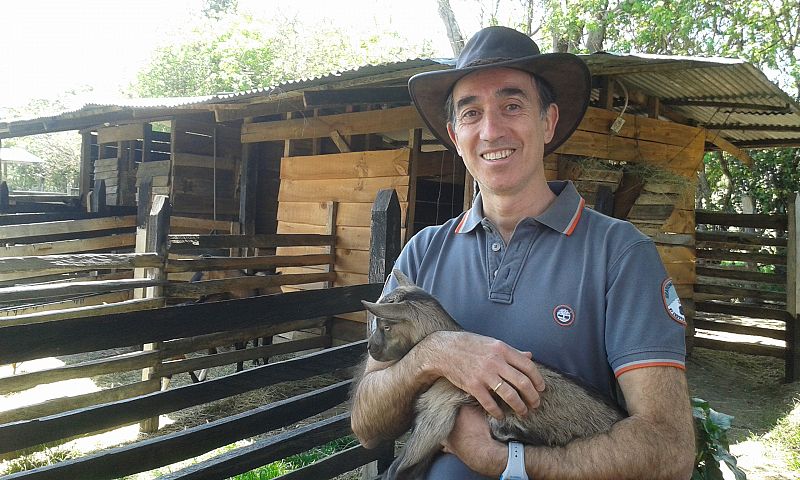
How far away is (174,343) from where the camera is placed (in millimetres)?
6344

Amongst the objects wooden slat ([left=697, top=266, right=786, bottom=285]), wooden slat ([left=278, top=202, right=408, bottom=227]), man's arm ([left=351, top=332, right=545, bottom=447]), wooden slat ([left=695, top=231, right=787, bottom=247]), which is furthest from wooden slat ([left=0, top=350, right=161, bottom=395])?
wooden slat ([left=695, top=231, right=787, bottom=247])

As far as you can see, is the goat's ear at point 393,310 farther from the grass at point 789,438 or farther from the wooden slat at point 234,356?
Answer: the grass at point 789,438

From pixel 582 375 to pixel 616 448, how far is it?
0.31 meters

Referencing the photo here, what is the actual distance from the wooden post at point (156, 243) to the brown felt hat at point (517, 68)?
14.0 feet

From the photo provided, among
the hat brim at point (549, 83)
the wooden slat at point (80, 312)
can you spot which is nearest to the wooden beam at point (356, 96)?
the wooden slat at point (80, 312)

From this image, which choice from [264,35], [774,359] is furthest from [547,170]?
[264,35]

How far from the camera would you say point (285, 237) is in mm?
7613

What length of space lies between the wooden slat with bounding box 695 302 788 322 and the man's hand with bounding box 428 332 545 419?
355 inches

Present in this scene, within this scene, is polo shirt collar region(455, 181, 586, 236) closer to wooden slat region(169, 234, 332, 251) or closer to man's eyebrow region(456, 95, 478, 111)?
man's eyebrow region(456, 95, 478, 111)

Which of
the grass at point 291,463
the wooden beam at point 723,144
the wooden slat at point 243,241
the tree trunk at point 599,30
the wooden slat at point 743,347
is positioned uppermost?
the tree trunk at point 599,30

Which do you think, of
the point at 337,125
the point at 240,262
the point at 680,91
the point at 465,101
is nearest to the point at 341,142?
the point at 337,125

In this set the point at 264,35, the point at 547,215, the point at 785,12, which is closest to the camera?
the point at 547,215

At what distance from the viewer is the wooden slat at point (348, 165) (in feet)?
24.6

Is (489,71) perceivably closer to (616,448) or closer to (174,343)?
(616,448)
